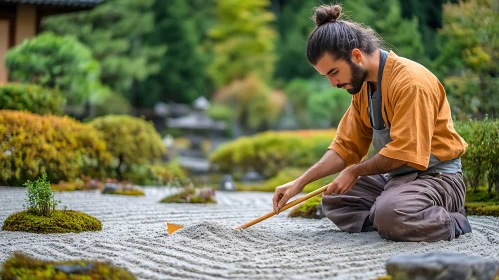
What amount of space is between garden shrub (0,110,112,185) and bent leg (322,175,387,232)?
406cm

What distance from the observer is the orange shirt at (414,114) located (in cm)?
368

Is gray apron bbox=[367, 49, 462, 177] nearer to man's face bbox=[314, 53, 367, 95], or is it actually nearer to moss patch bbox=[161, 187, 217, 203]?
man's face bbox=[314, 53, 367, 95]

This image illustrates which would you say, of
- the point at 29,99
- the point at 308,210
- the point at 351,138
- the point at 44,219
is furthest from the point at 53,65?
the point at 351,138

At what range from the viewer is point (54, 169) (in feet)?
25.4

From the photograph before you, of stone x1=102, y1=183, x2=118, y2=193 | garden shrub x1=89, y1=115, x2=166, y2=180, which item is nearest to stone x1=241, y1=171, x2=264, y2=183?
garden shrub x1=89, y1=115, x2=166, y2=180

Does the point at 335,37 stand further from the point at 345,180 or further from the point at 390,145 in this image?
the point at 345,180

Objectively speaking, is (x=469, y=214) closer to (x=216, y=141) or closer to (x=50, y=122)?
(x=50, y=122)

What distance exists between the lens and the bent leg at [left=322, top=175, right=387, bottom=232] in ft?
13.6

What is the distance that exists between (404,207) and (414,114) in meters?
0.51

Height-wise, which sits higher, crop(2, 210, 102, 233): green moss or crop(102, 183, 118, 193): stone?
crop(2, 210, 102, 233): green moss

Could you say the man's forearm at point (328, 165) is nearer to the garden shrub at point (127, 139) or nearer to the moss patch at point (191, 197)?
the moss patch at point (191, 197)

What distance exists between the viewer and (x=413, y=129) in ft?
12.0

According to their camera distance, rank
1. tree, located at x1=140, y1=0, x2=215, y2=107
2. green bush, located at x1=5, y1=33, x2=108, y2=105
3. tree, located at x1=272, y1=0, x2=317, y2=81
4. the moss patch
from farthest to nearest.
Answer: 1. tree, located at x1=272, y1=0, x2=317, y2=81
2. tree, located at x1=140, y1=0, x2=215, y2=107
3. green bush, located at x1=5, y1=33, x2=108, y2=105
4. the moss patch

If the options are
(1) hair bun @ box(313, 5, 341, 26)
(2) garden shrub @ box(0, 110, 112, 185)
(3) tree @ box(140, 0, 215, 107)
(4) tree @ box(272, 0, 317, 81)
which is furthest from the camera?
(4) tree @ box(272, 0, 317, 81)
